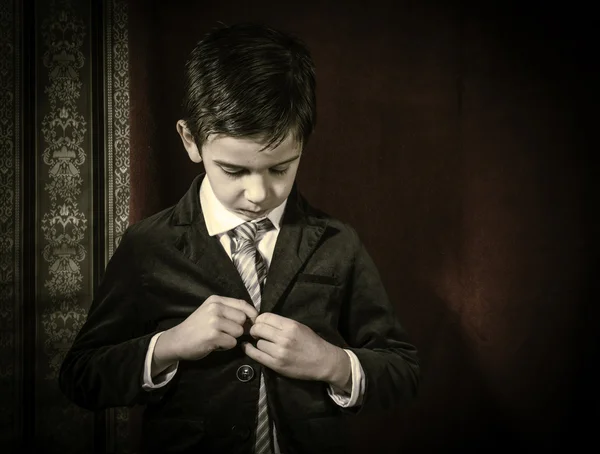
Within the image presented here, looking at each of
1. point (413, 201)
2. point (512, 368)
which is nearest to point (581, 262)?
point (512, 368)

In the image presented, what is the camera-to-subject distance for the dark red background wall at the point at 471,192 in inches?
46.4

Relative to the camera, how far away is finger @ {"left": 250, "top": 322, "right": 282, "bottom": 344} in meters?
0.93

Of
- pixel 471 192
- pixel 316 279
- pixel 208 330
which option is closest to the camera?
pixel 208 330

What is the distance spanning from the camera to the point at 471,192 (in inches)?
47.7

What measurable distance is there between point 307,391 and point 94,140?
1.97 feet

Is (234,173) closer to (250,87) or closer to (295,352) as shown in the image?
(250,87)

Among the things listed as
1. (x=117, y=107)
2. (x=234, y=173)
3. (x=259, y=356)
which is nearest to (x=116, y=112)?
(x=117, y=107)

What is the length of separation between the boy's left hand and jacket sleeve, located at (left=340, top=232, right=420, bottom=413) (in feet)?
0.26

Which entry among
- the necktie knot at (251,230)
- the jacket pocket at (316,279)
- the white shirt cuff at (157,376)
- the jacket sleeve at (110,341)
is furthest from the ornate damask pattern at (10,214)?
the jacket pocket at (316,279)

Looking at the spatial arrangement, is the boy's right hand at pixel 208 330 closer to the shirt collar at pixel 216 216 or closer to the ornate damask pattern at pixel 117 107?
the shirt collar at pixel 216 216

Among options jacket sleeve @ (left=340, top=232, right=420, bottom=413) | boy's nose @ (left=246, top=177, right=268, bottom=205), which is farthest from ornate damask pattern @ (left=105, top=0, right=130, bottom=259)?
jacket sleeve @ (left=340, top=232, right=420, bottom=413)

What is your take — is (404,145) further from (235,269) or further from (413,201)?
(235,269)

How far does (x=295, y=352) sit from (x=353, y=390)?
0.45ft

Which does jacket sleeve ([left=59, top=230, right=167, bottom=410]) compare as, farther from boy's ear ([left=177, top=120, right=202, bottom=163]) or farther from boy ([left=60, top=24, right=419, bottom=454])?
boy's ear ([left=177, top=120, right=202, bottom=163])
